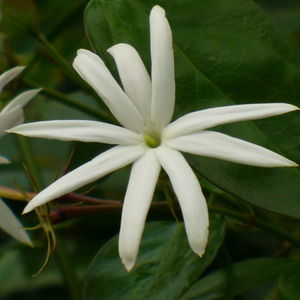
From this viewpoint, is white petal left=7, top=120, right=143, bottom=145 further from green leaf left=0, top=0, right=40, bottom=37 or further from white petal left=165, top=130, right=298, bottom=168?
green leaf left=0, top=0, right=40, bottom=37

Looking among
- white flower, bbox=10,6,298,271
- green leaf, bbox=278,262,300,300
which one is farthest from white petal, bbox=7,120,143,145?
green leaf, bbox=278,262,300,300

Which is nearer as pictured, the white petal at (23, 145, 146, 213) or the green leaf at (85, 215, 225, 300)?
the white petal at (23, 145, 146, 213)

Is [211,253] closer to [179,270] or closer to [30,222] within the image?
[179,270]

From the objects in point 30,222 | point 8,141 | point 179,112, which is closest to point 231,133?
point 179,112

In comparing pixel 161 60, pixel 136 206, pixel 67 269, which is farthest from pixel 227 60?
pixel 67 269

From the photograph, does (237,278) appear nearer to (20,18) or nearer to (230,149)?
(230,149)

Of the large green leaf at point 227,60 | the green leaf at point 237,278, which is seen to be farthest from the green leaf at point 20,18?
the green leaf at point 237,278
